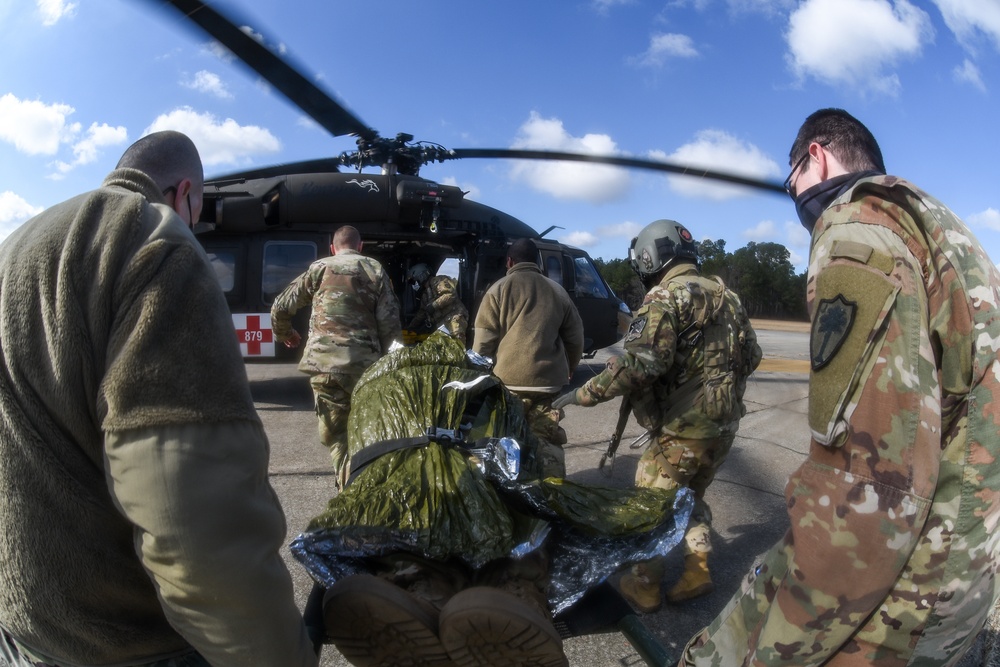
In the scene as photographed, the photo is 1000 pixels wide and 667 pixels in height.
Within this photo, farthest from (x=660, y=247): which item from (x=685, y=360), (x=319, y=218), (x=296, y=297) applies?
(x=319, y=218)

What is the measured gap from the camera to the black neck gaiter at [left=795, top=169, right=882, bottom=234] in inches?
57.7

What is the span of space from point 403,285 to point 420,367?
659 cm

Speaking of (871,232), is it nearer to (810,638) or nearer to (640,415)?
(810,638)

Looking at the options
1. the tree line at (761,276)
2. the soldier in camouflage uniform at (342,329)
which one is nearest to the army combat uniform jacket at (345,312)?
the soldier in camouflage uniform at (342,329)

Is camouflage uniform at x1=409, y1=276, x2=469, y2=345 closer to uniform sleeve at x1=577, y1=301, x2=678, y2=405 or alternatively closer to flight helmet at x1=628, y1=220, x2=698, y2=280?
flight helmet at x1=628, y1=220, x2=698, y2=280

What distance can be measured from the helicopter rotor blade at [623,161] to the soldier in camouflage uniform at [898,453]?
10.2ft

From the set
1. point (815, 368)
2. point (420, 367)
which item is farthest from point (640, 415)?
point (815, 368)

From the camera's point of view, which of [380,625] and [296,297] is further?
[296,297]

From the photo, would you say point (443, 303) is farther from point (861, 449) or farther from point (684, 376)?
point (861, 449)

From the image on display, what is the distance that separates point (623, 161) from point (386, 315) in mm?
2652

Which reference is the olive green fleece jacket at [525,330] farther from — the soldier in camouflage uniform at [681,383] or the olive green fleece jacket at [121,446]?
the olive green fleece jacket at [121,446]

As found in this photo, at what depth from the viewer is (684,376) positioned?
3.29 metres

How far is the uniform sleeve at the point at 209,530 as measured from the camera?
43.9 inches

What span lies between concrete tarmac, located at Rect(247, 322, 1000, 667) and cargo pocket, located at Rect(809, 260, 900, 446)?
3.23ft
